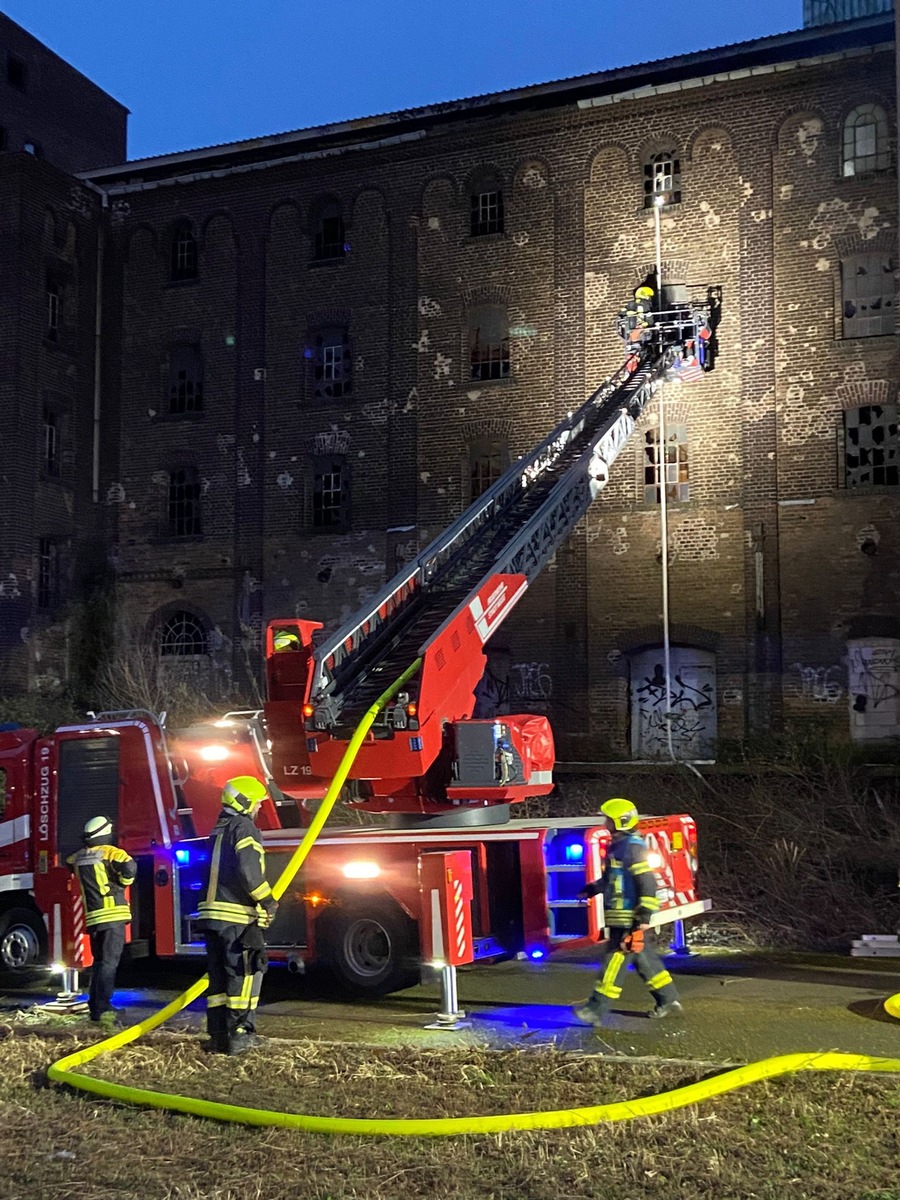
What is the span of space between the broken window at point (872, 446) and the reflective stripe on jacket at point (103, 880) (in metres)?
16.1

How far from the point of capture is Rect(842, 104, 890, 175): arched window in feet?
72.2

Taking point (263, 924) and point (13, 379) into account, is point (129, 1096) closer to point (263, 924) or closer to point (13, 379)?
point (263, 924)

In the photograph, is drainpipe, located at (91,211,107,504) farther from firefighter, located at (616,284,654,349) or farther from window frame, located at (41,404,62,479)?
firefighter, located at (616,284,654,349)

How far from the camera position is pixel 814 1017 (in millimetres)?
8359

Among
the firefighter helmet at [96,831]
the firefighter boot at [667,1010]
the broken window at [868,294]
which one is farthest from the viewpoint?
the broken window at [868,294]

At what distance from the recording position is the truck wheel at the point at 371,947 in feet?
30.6

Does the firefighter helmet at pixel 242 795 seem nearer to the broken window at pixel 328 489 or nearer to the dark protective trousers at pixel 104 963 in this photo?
the dark protective trousers at pixel 104 963

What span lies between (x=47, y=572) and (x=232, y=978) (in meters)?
20.2

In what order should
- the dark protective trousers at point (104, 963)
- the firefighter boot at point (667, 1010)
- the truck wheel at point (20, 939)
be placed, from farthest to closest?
1. the truck wheel at point (20, 939)
2. the dark protective trousers at point (104, 963)
3. the firefighter boot at point (667, 1010)

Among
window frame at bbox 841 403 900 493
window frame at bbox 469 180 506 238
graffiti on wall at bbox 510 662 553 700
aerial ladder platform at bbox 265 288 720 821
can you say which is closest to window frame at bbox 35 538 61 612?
graffiti on wall at bbox 510 662 553 700

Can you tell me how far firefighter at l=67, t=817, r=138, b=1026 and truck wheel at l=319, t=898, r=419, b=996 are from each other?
1.53 metres

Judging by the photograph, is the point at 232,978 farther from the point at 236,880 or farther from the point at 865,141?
the point at 865,141

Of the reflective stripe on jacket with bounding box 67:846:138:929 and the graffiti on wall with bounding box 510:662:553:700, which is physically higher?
the graffiti on wall with bounding box 510:662:553:700

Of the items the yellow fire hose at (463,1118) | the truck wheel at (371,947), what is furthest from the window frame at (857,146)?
the yellow fire hose at (463,1118)
